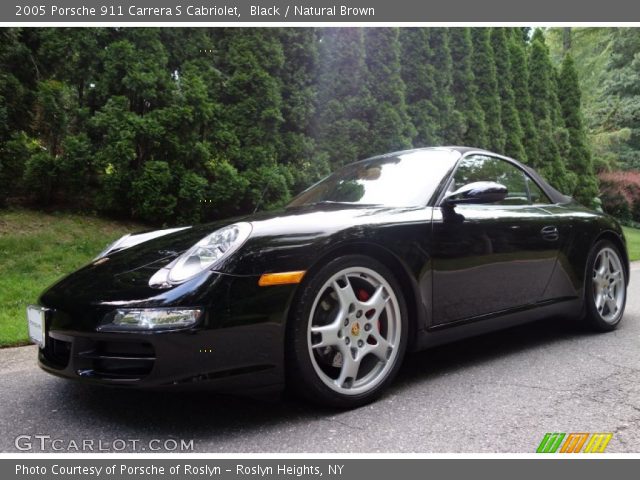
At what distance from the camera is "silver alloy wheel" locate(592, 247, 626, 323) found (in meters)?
4.09

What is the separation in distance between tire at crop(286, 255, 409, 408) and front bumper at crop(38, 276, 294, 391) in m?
0.10

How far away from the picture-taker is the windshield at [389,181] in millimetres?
3129

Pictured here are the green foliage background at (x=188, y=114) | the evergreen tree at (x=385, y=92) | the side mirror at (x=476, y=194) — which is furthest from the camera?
the evergreen tree at (x=385, y=92)

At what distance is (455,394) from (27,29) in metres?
6.97

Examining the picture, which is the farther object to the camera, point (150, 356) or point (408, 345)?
point (408, 345)

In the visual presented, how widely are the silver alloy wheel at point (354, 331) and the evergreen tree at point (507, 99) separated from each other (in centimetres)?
1278

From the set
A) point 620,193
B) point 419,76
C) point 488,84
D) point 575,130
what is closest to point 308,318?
point 419,76

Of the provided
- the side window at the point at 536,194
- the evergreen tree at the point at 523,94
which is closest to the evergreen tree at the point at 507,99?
the evergreen tree at the point at 523,94

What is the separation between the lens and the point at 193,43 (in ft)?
25.8

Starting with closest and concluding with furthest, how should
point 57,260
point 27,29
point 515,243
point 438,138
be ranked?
1. point 515,243
2. point 57,260
3. point 27,29
4. point 438,138

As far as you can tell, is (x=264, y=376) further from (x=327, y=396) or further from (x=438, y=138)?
(x=438, y=138)

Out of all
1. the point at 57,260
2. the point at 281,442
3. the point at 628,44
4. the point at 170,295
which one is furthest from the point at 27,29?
the point at 628,44

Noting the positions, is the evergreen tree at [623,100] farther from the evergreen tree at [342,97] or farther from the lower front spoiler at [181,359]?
the lower front spoiler at [181,359]

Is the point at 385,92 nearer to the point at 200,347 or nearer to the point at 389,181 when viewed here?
the point at 389,181
